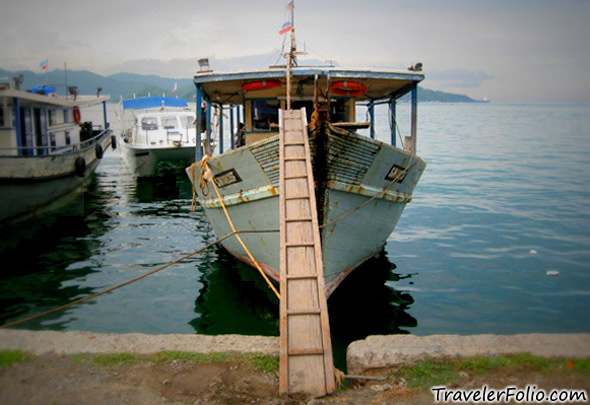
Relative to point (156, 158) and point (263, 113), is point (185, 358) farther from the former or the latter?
point (156, 158)

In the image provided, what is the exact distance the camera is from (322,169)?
682 cm

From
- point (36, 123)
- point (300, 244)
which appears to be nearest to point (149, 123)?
point (36, 123)

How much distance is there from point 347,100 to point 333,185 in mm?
2985

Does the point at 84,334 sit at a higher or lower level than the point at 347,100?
lower

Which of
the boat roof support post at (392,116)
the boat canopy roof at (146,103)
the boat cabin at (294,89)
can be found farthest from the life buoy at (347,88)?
the boat canopy roof at (146,103)

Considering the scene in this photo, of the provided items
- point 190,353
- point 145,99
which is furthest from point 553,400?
point 145,99

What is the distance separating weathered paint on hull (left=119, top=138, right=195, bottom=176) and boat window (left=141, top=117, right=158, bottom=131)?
5.05ft

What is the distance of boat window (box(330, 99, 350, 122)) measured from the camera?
30.6 ft

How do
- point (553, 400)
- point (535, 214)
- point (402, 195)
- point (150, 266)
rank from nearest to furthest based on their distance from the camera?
point (553, 400)
point (402, 195)
point (150, 266)
point (535, 214)

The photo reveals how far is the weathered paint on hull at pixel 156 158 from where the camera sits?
2262 cm

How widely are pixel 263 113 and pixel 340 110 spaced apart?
5.00 feet

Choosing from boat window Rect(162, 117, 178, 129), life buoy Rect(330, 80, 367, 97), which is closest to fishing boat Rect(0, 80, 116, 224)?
boat window Rect(162, 117, 178, 129)

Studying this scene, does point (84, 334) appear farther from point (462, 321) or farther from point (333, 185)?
point (462, 321)

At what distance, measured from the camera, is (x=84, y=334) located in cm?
496
